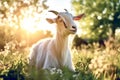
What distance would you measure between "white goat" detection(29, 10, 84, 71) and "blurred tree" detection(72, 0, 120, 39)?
55.2 m

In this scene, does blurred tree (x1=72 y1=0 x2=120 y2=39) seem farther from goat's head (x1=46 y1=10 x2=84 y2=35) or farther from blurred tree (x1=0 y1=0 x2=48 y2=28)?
goat's head (x1=46 y1=10 x2=84 y2=35)

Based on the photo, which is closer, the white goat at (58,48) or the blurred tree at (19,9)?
the white goat at (58,48)

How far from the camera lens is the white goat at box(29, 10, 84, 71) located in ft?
30.4

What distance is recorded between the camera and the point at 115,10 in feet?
225

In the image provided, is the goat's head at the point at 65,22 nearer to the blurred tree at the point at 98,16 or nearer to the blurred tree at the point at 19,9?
the blurred tree at the point at 19,9

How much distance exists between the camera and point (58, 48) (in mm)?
9539

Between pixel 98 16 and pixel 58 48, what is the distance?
58748 mm

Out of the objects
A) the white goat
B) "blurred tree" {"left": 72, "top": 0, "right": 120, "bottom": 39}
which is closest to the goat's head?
the white goat

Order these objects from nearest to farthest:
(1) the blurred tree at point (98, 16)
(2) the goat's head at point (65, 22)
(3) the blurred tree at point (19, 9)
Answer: (2) the goat's head at point (65, 22), (3) the blurred tree at point (19, 9), (1) the blurred tree at point (98, 16)

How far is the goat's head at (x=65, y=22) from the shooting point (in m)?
9.24

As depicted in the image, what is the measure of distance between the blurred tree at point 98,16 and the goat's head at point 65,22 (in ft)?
181

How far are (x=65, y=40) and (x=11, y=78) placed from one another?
2.29 meters

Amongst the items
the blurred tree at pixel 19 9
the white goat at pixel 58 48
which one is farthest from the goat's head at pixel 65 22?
the blurred tree at pixel 19 9

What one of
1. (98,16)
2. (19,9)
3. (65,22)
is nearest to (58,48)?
(65,22)
